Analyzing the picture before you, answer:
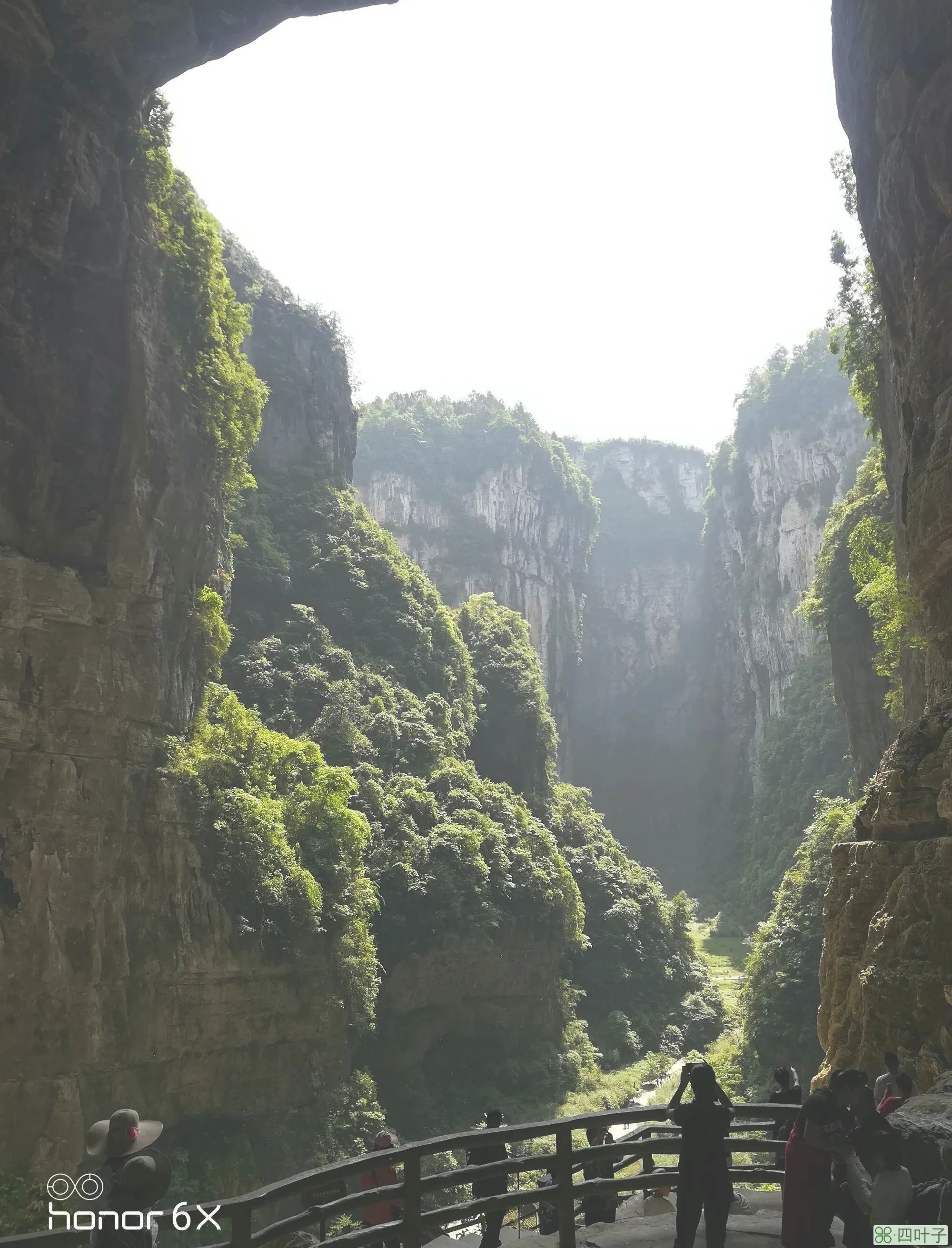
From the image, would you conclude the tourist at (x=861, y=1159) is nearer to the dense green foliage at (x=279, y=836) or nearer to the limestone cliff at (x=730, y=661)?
the dense green foliage at (x=279, y=836)

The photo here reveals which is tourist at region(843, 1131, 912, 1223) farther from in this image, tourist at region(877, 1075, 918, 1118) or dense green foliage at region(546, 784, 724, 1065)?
dense green foliage at region(546, 784, 724, 1065)

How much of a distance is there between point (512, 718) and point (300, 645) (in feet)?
47.6

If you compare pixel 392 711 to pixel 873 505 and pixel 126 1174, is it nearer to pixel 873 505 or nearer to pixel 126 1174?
pixel 873 505

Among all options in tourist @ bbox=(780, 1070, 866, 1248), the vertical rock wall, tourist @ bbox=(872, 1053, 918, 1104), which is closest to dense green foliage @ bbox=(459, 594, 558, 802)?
the vertical rock wall

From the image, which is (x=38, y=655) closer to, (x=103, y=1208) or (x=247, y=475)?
(x=247, y=475)

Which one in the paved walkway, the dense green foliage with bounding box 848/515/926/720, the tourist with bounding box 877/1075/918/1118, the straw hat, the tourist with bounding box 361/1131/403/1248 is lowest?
the paved walkway

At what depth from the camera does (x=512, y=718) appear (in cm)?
4353

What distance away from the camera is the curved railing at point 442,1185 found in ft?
11.4

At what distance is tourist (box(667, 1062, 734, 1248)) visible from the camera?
173 inches

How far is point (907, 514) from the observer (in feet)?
38.7

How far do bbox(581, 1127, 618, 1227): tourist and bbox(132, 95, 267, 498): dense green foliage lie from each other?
16760 mm

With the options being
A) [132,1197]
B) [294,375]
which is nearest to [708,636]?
[294,375]

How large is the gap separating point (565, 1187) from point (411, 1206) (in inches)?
39.2

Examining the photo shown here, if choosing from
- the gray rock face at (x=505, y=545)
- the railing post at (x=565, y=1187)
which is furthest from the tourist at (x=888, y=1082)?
the gray rock face at (x=505, y=545)
